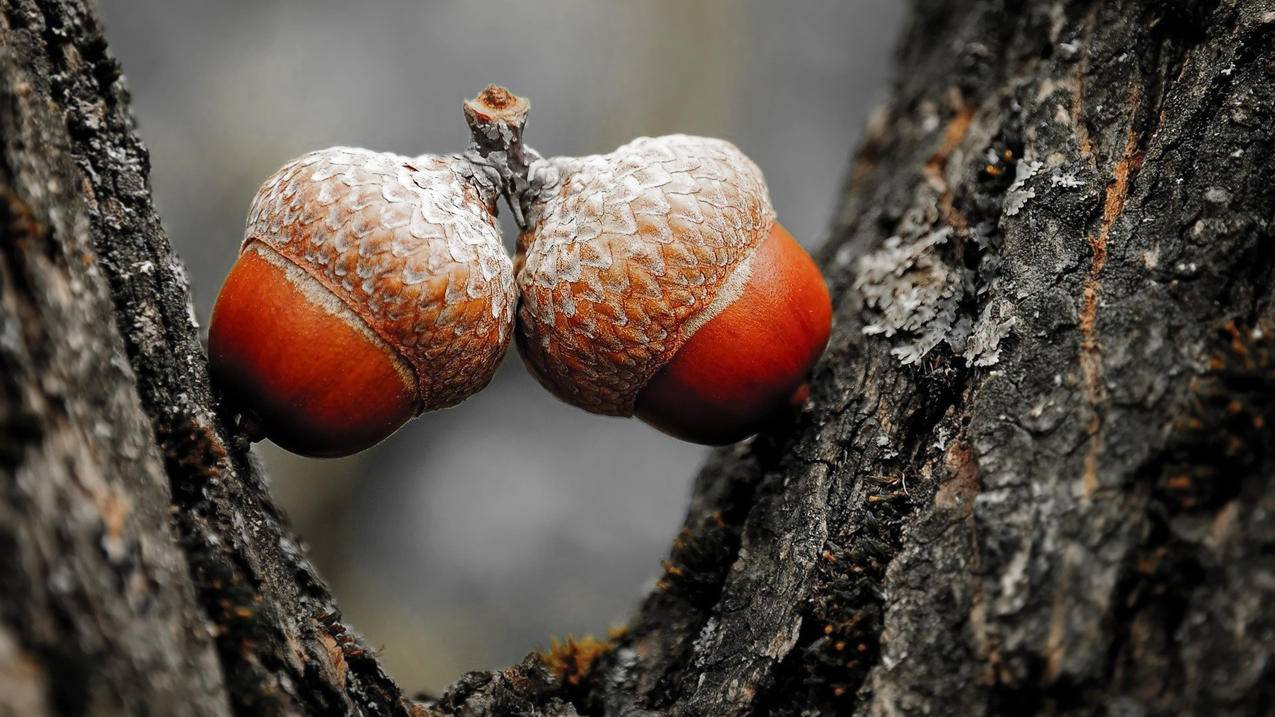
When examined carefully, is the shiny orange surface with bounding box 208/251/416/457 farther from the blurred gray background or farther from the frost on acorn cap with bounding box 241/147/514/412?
the blurred gray background

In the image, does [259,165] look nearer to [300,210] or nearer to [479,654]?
[479,654]

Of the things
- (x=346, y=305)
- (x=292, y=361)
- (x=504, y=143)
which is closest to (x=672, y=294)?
(x=504, y=143)

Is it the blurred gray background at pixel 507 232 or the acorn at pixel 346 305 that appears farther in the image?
the blurred gray background at pixel 507 232

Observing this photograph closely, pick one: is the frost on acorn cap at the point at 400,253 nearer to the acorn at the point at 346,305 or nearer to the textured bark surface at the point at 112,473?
the acorn at the point at 346,305

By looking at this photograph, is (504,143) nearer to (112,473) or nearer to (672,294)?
(672,294)

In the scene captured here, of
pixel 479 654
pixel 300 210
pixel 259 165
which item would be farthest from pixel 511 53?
pixel 300 210

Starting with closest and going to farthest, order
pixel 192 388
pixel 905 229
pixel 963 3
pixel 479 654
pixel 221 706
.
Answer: pixel 221 706 → pixel 192 388 → pixel 905 229 → pixel 963 3 → pixel 479 654

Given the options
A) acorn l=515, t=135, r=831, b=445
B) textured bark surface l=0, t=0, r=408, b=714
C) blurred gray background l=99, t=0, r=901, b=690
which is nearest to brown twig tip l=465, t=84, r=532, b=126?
acorn l=515, t=135, r=831, b=445

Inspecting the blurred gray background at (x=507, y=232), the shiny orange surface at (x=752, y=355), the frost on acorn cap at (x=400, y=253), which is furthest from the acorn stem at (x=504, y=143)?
the blurred gray background at (x=507, y=232)
